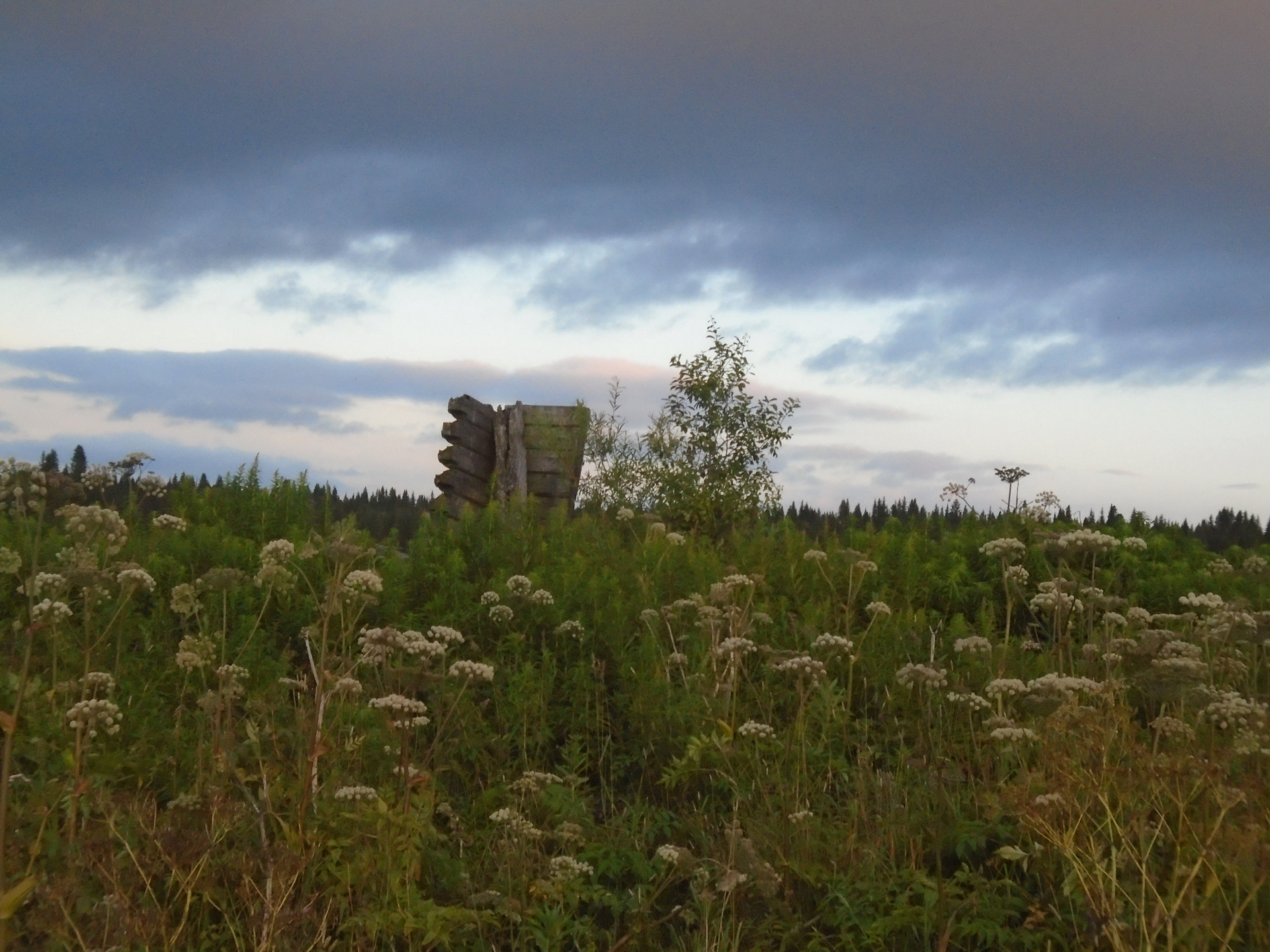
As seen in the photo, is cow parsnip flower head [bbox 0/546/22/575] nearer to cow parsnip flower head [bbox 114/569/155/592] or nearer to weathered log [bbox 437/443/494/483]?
cow parsnip flower head [bbox 114/569/155/592]

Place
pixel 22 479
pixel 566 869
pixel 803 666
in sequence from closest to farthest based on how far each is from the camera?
pixel 22 479, pixel 566 869, pixel 803 666

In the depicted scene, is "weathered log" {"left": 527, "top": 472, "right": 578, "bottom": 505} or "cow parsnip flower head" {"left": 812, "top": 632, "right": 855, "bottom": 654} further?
"weathered log" {"left": 527, "top": 472, "right": 578, "bottom": 505}

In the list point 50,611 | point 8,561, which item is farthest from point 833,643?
point 8,561

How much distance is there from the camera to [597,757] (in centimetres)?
562

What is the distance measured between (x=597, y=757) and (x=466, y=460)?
9.05 meters

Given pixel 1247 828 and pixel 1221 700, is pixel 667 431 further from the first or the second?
pixel 1247 828

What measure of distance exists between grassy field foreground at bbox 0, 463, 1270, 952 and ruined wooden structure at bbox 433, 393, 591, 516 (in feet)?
21.1

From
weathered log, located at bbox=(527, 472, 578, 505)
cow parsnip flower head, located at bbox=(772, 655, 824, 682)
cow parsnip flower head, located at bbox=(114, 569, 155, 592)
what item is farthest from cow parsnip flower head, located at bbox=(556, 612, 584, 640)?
weathered log, located at bbox=(527, 472, 578, 505)

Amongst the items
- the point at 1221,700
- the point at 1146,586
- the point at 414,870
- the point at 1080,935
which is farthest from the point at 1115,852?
the point at 1146,586

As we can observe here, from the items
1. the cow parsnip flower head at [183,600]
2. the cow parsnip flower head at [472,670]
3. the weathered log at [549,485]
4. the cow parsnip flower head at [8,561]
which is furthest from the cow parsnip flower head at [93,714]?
the weathered log at [549,485]

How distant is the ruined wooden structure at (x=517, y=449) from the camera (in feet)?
46.8

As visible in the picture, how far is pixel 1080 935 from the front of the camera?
3.47 metres

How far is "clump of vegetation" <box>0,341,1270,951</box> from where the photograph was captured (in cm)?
357

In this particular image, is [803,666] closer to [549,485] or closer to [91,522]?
[91,522]
